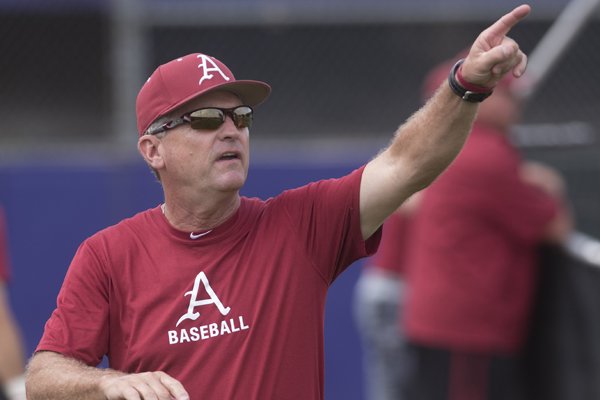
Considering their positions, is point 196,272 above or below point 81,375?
above

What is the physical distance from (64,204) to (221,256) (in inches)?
177

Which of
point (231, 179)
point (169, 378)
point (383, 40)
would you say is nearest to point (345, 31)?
point (383, 40)

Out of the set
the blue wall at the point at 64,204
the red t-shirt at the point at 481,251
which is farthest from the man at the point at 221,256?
the blue wall at the point at 64,204

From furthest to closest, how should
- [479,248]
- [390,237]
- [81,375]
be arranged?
[390,237] → [479,248] → [81,375]

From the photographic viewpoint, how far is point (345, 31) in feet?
28.5

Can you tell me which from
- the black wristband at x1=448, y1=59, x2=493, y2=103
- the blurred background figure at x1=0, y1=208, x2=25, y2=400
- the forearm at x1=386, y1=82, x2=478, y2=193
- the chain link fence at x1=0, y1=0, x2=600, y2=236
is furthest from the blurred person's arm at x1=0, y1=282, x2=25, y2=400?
the chain link fence at x1=0, y1=0, x2=600, y2=236

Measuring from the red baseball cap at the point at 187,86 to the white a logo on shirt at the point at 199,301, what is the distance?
19.3 inches

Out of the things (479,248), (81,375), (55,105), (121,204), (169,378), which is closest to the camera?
(169,378)

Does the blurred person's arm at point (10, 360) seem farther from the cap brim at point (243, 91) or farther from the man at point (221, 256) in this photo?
the cap brim at point (243, 91)

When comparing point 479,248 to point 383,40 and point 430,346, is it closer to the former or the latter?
point 430,346

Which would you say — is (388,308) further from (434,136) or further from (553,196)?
(434,136)

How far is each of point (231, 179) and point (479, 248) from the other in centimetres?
307

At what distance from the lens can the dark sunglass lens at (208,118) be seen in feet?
11.4

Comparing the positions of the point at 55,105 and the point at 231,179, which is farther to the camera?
the point at 55,105
